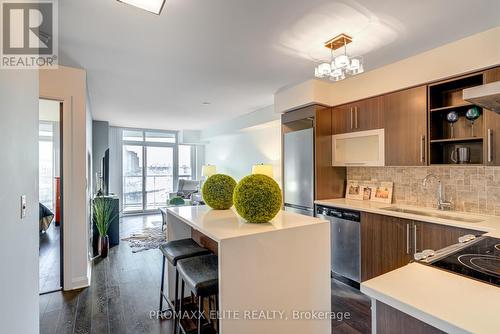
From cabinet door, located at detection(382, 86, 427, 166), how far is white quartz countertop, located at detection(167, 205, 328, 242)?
5.13 feet

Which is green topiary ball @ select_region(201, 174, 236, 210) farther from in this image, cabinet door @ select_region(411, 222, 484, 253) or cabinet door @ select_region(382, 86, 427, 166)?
cabinet door @ select_region(382, 86, 427, 166)

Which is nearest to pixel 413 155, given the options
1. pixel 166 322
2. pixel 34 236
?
pixel 166 322

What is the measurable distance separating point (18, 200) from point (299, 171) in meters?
3.05

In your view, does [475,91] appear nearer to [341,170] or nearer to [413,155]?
[413,155]

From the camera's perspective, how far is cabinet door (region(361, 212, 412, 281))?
2.52 meters

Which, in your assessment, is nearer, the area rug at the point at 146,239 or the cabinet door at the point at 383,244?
the cabinet door at the point at 383,244

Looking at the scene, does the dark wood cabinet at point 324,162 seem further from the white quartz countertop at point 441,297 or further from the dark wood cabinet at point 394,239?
the white quartz countertop at point 441,297

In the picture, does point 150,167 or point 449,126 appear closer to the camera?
point 449,126

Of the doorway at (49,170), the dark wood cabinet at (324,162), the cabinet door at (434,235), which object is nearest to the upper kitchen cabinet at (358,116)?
the dark wood cabinet at (324,162)

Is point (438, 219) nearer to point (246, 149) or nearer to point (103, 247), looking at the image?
point (103, 247)

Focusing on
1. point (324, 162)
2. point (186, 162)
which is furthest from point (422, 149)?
point (186, 162)

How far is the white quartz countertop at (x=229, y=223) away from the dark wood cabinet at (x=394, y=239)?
1209 mm

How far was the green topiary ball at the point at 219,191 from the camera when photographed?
226 cm

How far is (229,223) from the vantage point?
69.7 inches
